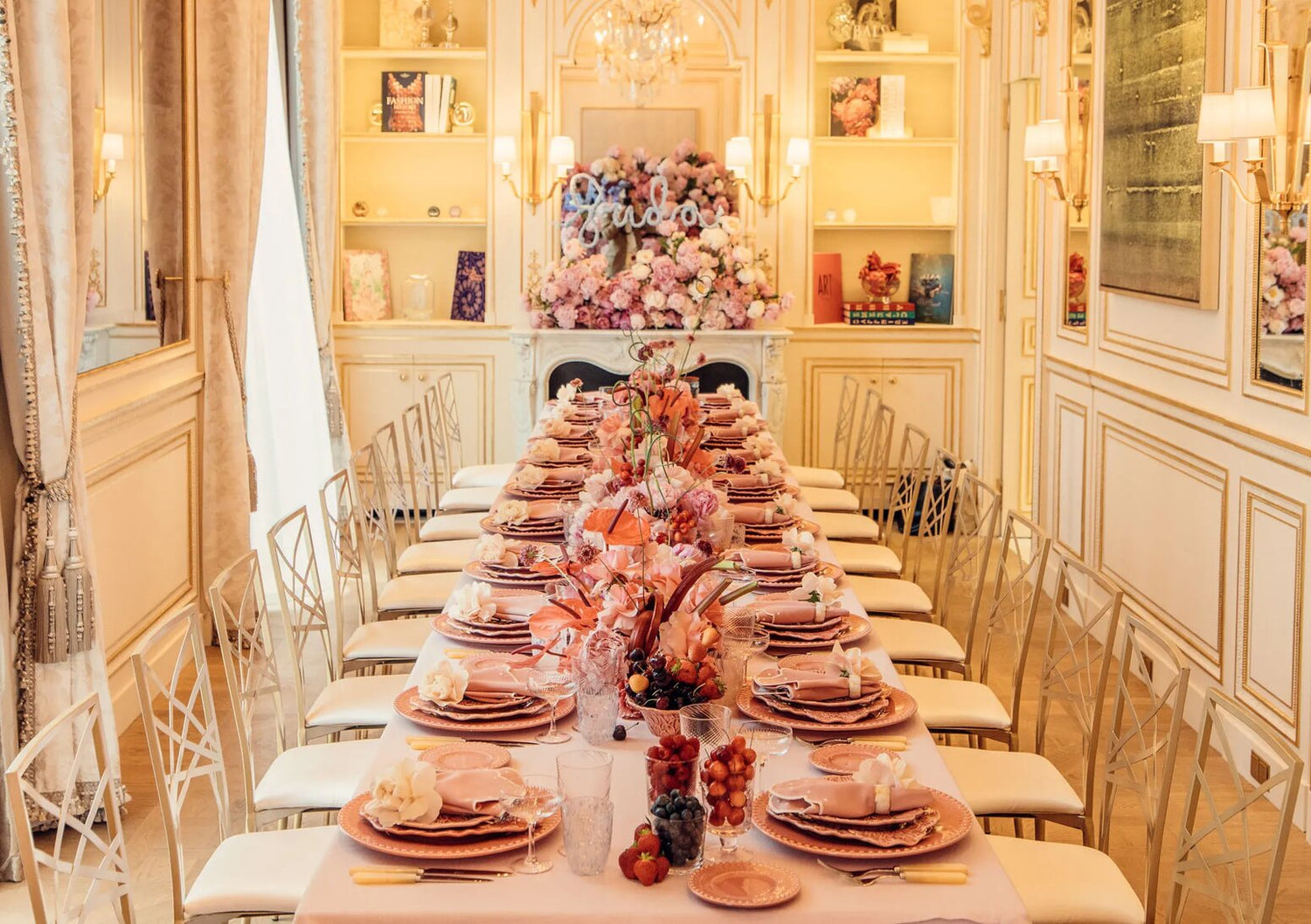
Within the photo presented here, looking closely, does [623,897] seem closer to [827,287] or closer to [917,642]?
[917,642]

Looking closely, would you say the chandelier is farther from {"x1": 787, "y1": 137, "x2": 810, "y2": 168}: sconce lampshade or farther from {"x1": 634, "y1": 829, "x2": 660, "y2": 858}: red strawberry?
{"x1": 634, "y1": 829, "x2": 660, "y2": 858}: red strawberry

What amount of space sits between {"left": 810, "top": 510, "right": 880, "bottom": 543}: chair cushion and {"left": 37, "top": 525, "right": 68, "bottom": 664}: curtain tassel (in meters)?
2.63

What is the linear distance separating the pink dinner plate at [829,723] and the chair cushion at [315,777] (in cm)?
77

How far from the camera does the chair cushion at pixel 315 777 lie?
2.92 metres

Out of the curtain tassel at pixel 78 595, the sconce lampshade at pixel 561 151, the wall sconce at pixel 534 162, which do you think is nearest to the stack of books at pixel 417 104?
the wall sconce at pixel 534 162

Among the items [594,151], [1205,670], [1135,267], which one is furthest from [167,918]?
[594,151]

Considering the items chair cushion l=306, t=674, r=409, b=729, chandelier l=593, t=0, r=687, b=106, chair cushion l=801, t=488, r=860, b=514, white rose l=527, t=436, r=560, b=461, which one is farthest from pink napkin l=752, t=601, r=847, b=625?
chandelier l=593, t=0, r=687, b=106

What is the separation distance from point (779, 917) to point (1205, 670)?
3.17 metres

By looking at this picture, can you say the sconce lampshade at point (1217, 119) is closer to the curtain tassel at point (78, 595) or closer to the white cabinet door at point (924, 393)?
the curtain tassel at point (78, 595)

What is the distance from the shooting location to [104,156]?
4.56m

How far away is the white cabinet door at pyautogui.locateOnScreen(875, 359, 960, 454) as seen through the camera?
27.2ft

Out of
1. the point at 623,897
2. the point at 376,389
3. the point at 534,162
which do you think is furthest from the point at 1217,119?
the point at 376,389

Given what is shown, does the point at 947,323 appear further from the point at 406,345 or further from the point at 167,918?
the point at 167,918

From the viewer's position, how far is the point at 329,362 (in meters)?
7.19
